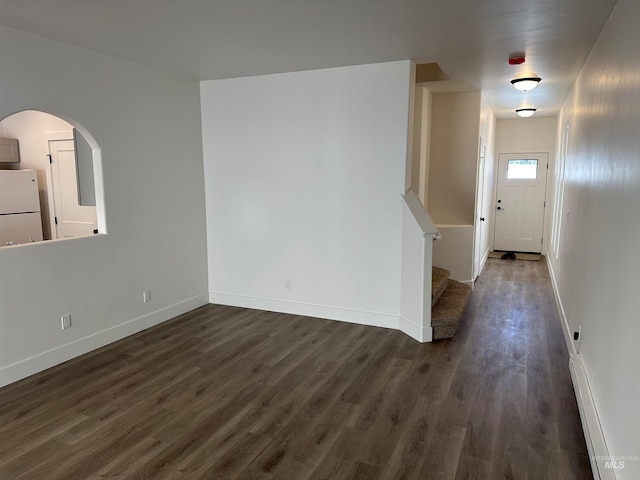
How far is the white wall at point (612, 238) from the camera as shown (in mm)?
1941

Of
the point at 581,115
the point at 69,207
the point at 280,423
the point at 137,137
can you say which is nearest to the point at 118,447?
the point at 280,423

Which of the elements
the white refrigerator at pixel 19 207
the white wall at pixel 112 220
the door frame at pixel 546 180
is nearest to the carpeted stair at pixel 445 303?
the white wall at pixel 112 220

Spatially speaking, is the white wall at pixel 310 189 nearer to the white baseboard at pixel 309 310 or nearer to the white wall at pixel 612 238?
the white baseboard at pixel 309 310

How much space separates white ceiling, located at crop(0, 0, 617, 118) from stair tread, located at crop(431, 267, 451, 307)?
228 centimetres

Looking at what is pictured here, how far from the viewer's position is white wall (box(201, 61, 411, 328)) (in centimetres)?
437

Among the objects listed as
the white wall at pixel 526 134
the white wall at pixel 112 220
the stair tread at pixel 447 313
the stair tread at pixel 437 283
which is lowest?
the stair tread at pixel 447 313

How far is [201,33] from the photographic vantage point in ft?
10.9

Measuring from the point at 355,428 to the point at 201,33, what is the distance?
303cm

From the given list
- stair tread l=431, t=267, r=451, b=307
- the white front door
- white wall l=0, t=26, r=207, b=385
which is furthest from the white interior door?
the white front door

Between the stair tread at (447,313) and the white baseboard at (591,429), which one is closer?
the white baseboard at (591,429)

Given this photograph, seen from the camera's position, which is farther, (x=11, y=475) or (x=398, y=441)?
(x=398, y=441)

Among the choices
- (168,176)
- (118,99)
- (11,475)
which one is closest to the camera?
(11,475)

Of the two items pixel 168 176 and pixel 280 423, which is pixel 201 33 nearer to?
pixel 168 176

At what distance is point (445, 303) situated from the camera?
4746 millimetres
